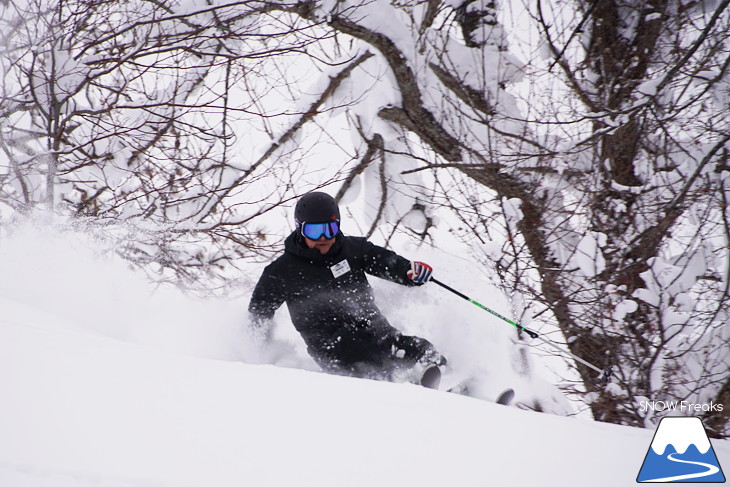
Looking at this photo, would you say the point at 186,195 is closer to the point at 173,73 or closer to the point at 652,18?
the point at 173,73

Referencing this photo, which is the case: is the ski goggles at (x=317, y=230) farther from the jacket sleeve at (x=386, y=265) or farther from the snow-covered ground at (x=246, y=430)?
the snow-covered ground at (x=246, y=430)

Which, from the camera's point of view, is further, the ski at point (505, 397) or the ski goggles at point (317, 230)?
the ski goggles at point (317, 230)

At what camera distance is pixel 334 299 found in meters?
3.57

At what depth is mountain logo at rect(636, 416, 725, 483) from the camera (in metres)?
1.75

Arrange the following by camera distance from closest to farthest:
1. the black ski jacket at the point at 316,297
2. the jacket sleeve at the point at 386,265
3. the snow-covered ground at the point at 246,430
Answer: the snow-covered ground at the point at 246,430 < the black ski jacket at the point at 316,297 < the jacket sleeve at the point at 386,265

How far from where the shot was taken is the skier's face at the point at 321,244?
11.4 ft

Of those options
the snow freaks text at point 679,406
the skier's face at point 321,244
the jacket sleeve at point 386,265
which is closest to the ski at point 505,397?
the jacket sleeve at point 386,265

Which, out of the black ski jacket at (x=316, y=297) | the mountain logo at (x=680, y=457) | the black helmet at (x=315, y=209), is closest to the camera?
the mountain logo at (x=680, y=457)

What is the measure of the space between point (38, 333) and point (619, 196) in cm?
472

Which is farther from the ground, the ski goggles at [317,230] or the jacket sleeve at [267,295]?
the ski goggles at [317,230]

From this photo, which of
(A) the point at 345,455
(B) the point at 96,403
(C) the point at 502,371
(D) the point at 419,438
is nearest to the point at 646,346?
(C) the point at 502,371

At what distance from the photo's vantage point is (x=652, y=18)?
4.87 meters

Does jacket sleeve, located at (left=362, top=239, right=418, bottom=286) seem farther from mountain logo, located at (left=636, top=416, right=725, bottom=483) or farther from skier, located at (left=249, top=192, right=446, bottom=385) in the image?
mountain logo, located at (left=636, top=416, right=725, bottom=483)

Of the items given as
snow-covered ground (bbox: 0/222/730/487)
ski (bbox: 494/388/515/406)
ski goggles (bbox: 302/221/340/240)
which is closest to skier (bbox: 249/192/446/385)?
ski goggles (bbox: 302/221/340/240)
